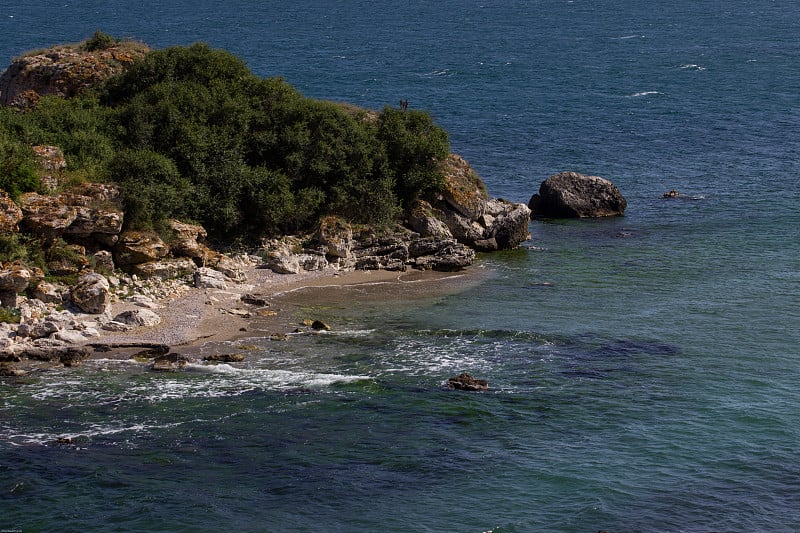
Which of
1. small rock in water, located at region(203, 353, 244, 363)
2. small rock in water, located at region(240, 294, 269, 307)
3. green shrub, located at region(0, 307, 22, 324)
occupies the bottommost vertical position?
small rock in water, located at region(203, 353, 244, 363)

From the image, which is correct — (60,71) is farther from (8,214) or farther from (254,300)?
(254,300)

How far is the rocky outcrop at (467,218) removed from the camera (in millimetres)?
61625

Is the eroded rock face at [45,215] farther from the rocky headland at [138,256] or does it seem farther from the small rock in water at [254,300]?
the small rock in water at [254,300]

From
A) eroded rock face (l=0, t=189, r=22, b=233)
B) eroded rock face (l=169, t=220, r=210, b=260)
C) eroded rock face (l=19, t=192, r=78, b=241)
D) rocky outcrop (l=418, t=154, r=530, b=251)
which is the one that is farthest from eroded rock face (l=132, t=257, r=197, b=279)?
rocky outcrop (l=418, t=154, r=530, b=251)

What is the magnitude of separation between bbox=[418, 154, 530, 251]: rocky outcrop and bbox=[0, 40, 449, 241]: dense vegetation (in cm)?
111

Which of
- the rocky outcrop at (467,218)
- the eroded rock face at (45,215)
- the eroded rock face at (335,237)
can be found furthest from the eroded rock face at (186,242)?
the rocky outcrop at (467,218)

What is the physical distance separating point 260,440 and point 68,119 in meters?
28.2

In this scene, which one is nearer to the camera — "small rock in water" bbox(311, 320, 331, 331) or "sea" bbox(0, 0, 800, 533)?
"sea" bbox(0, 0, 800, 533)

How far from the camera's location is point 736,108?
10950 centimetres

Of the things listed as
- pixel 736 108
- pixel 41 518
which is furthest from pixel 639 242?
pixel 736 108

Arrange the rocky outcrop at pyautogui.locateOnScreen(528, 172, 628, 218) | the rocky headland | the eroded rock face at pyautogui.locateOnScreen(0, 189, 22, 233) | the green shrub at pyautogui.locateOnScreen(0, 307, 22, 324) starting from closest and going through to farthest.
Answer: the green shrub at pyautogui.locateOnScreen(0, 307, 22, 324) < the rocky headland < the eroded rock face at pyautogui.locateOnScreen(0, 189, 22, 233) < the rocky outcrop at pyautogui.locateOnScreen(528, 172, 628, 218)

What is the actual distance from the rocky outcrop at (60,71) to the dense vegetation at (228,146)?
4.85 feet

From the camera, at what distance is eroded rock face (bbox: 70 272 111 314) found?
44.7 meters

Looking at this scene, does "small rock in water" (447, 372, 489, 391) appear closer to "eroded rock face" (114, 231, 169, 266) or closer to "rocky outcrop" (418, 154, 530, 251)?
"eroded rock face" (114, 231, 169, 266)
